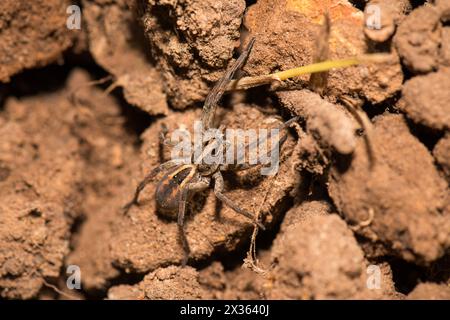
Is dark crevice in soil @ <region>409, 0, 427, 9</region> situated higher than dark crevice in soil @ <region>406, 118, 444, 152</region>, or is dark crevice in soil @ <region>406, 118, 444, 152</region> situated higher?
dark crevice in soil @ <region>409, 0, 427, 9</region>

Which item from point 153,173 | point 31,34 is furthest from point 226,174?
point 31,34

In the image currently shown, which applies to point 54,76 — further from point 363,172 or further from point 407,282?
point 407,282

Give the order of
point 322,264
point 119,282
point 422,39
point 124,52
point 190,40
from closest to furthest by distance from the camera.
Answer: point 322,264 → point 422,39 → point 190,40 → point 119,282 → point 124,52

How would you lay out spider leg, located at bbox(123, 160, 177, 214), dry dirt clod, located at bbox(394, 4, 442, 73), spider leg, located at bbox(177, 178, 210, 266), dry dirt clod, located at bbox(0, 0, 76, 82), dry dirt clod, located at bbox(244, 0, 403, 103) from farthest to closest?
dry dirt clod, located at bbox(0, 0, 76, 82) < spider leg, located at bbox(123, 160, 177, 214) < spider leg, located at bbox(177, 178, 210, 266) < dry dirt clod, located at bbox(244, 0, 403, 103) < dry dirt clod, located at bbox(394, 4, 442, 73)

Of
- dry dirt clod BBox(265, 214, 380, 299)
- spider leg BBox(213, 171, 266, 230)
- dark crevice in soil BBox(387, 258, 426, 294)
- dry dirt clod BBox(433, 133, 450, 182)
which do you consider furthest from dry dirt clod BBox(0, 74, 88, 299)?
dry dirt clod BBox(433, 133, 450, 182)

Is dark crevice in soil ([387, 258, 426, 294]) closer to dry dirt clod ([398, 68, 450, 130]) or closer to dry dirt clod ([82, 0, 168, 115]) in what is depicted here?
dry dirt clod ([398, 68, 450, 130])

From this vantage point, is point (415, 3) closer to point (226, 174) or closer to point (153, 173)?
point (226, 174)
